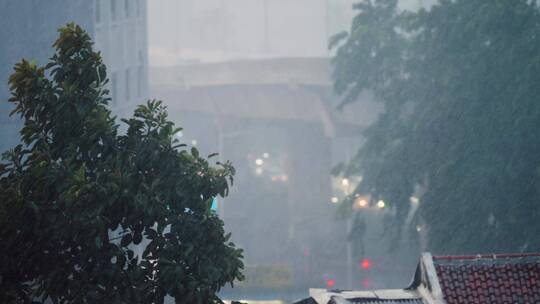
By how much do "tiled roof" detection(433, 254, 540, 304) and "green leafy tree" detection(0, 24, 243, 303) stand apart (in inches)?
254

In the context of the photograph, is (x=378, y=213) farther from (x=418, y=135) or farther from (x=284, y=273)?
(x=418, y=135)

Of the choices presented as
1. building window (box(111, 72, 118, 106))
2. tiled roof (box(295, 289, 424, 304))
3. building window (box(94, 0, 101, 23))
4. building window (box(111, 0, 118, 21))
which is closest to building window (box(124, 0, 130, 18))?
building window (box(111, 0, 118, 21))

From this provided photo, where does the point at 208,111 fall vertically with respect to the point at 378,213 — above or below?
above

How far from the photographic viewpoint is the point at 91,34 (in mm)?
30766

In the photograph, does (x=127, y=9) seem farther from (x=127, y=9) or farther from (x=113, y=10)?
(x=113, y=10)

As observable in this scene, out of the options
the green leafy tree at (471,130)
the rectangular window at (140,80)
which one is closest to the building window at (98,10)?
the rectangular window at (140,80)

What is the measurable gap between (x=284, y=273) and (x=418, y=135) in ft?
69.3

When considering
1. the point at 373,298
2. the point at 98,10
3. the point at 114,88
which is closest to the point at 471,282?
the point at 373,298

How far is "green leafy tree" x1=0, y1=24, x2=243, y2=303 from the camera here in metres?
11.6

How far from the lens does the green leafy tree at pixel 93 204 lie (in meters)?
11.6

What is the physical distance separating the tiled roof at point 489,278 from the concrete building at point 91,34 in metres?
17.5

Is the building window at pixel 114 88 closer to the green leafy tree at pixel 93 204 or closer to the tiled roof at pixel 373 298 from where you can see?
the tiled roof at pixel 373 298

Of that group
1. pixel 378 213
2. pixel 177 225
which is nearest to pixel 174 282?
pixel 177 225

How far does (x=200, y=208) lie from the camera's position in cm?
1260
